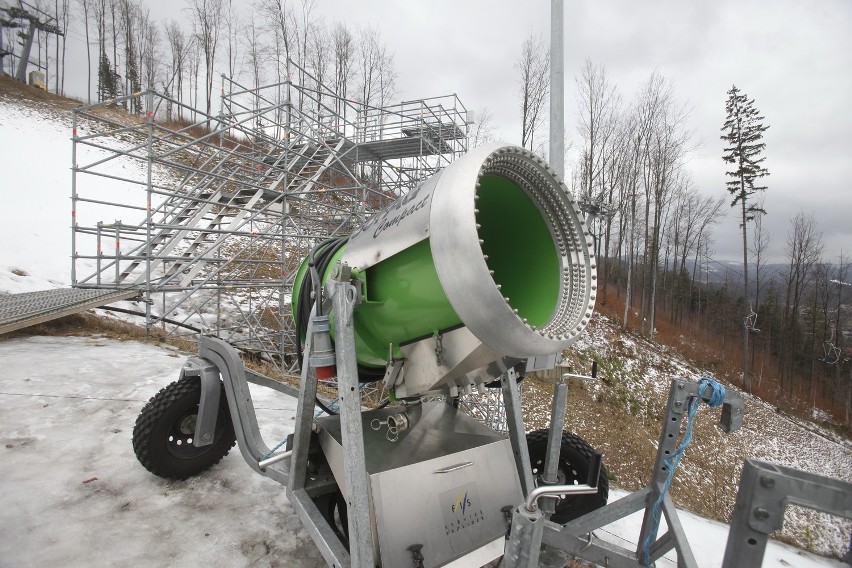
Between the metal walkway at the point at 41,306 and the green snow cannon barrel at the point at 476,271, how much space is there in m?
5.87

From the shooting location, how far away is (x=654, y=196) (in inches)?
960

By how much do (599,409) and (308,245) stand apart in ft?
33.7

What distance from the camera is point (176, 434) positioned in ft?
11.6

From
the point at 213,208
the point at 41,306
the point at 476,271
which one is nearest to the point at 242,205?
the point at 213,208

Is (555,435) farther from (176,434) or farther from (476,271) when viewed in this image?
(176,434)

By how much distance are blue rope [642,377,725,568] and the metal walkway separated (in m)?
7.00

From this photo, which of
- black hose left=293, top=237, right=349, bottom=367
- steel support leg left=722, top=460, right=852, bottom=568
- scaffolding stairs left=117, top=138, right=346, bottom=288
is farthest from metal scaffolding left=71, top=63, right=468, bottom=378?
steel support leg left=722, top=460, right=852, bottom=568

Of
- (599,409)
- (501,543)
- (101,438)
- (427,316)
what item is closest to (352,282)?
(427,316)

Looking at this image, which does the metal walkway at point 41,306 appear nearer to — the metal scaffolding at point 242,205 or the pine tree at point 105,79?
the metal scaffolding at point 242,205

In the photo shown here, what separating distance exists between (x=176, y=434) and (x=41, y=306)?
206 inches

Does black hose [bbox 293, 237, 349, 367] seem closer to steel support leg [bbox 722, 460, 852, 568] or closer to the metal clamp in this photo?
the metal clamp

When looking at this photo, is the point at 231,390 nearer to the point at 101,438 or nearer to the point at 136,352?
the point at 101,438

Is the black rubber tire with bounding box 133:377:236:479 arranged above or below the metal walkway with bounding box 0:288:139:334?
below

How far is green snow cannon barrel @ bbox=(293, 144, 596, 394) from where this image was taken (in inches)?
64.1
